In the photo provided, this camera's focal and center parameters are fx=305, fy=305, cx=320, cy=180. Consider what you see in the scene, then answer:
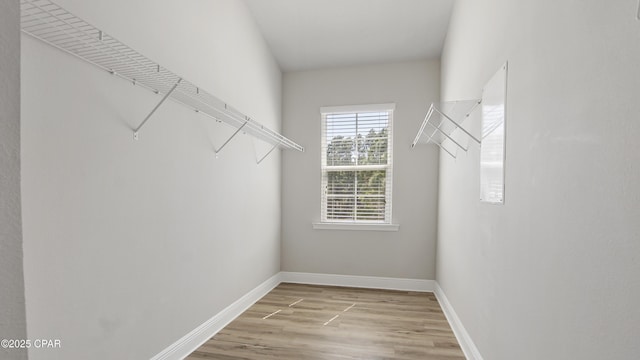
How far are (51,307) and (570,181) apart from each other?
1.96 metres

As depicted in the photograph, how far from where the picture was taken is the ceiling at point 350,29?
293 cm

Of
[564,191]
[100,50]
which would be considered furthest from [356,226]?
[100,50]

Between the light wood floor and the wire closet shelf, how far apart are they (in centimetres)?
167

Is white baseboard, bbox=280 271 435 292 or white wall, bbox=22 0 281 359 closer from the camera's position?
white wall, bbox=22 0 281 359

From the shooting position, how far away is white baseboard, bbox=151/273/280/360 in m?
1.95

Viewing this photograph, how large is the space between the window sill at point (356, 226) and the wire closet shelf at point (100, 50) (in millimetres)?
2108

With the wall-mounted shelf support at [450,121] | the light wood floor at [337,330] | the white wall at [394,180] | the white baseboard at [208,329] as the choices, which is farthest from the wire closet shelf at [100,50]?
the white wall at [394,180]

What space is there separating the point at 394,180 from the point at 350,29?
175cm

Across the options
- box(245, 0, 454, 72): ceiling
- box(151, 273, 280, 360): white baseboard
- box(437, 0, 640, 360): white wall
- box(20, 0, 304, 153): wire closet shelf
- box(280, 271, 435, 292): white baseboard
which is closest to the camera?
box(437, 0, 640, 360): white wall

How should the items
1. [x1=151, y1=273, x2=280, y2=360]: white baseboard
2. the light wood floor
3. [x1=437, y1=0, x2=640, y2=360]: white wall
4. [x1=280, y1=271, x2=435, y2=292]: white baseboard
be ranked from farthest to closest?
[x1=280, y1=271, x2=435, y2=292]: white baseboard → the light wood floor → [x1=151, y1=273, x2=280, y2=360]: white baseboard → [x1=437, y1=0, x2=640, y2=360]: white wall

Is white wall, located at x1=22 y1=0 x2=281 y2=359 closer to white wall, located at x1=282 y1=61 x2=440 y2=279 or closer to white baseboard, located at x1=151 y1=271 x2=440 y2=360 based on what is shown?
white baseboard, located at x1=151 y1=271 x2=440 y2=360

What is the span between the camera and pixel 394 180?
3.66 m

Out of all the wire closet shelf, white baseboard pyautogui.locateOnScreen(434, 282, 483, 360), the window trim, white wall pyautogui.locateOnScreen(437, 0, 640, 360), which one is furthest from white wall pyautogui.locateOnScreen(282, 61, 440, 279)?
the wire closet shelf

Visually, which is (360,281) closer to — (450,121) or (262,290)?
(262,290)
